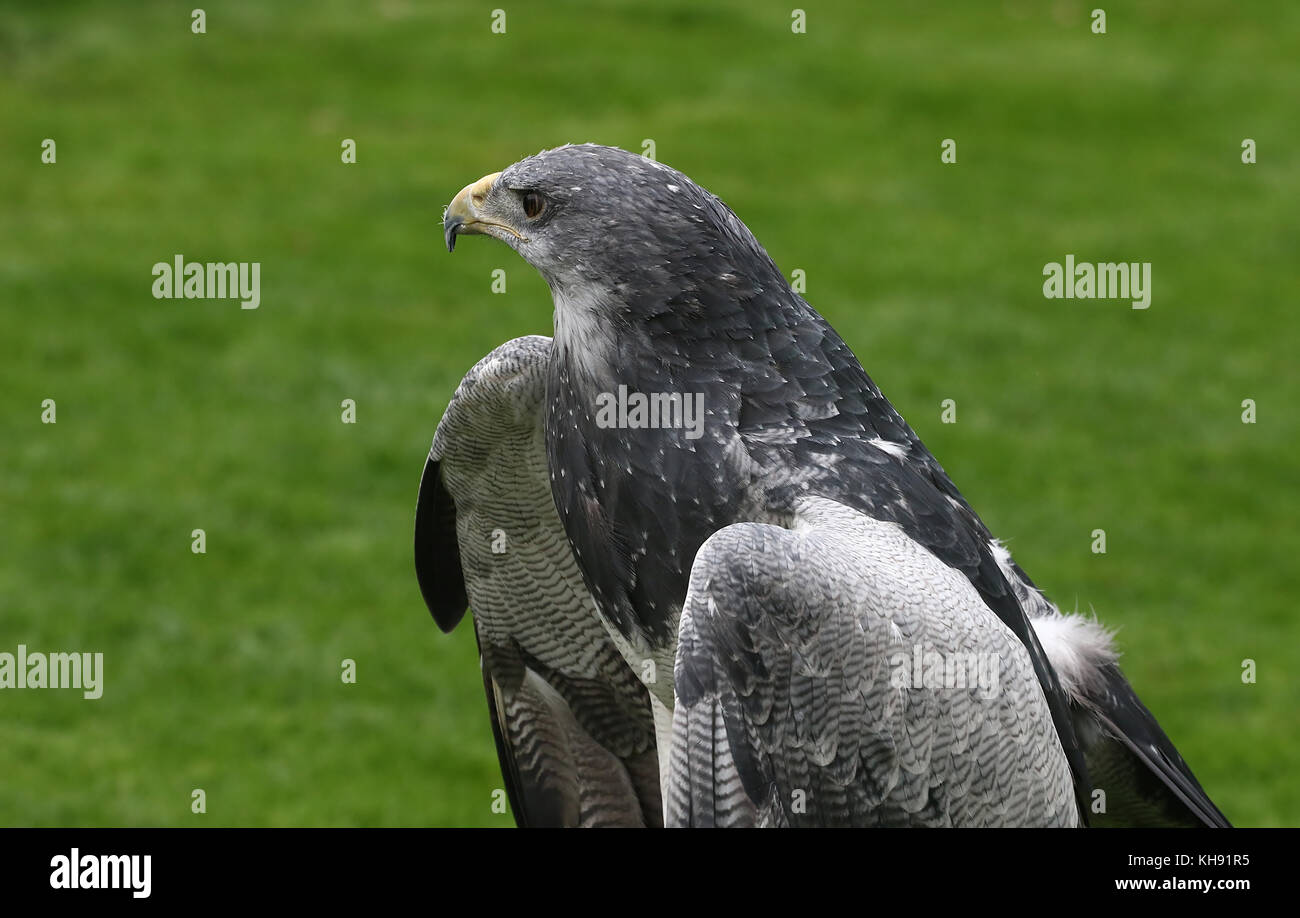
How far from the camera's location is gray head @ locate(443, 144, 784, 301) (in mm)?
3818

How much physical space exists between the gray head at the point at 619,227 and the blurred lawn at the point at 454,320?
14.1 ft

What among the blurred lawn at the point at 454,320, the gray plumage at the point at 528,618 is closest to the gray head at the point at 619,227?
the gray plumage at the point at 528,618

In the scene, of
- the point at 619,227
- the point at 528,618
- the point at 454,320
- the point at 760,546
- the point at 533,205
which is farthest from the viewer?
the point at 454,320

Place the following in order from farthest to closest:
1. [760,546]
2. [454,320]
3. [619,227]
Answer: [454,320]
[619,227]
[760,546]

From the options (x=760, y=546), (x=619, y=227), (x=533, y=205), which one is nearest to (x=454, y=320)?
(x=533, y=205)

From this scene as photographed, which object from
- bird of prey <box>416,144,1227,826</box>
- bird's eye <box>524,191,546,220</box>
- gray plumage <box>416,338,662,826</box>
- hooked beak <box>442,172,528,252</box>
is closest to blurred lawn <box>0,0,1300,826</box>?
gray plumage <box>416,338,662,826</box>

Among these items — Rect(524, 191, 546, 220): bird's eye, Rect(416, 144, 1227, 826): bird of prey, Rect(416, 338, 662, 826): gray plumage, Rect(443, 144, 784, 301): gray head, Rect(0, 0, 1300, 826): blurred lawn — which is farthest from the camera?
Rect(0, 0, 1300, 826): blurred lawn

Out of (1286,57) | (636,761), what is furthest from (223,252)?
(1286,57)

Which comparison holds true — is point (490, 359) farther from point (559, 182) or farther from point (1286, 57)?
point (1286, 57)

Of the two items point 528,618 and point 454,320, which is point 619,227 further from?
point 454,320

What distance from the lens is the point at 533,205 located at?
3.96 m

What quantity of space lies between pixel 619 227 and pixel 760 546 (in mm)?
866

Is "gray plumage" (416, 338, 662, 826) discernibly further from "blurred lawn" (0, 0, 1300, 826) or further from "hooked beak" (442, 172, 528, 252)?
"blurred lawn" (0, 0, 1300, 826)
